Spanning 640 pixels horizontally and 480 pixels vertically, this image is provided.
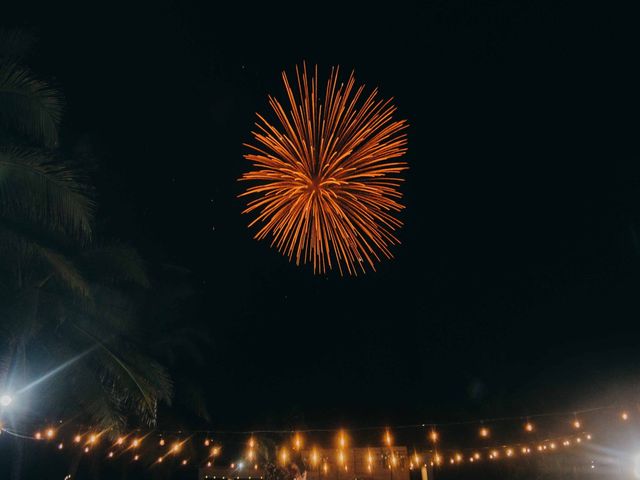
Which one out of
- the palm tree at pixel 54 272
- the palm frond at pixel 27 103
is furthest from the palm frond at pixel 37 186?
the palm frond at pixel 27 103

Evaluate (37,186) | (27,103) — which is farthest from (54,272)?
(27,103)

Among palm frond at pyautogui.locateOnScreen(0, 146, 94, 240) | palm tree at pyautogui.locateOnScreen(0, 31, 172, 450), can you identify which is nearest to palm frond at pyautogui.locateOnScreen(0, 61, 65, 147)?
palm tree at pyautogui.locateOnScreen(0, 31, 172, 450)

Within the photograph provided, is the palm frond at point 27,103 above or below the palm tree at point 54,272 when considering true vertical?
above

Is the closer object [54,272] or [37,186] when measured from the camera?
[37,186]

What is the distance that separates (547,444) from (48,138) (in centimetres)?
1887

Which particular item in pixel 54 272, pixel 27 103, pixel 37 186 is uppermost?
pixel 27 103

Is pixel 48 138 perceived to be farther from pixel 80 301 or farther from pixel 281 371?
pixel 281 371

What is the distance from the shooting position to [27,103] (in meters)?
6.50

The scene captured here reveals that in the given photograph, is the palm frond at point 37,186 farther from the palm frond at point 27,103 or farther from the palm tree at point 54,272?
the palm frond at point 27,103

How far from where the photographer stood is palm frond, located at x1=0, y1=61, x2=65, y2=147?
6434 millimetres

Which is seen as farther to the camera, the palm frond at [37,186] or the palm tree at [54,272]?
the palm tree at [54,272]

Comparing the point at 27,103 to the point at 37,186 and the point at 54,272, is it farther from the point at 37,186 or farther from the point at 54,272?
the point at 54,272

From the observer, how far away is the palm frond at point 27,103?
6.43 m

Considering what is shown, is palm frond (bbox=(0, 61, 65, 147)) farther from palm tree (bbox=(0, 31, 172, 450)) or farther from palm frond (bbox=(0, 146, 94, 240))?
palm frond (bbox=(0, 146, 94, 240))
